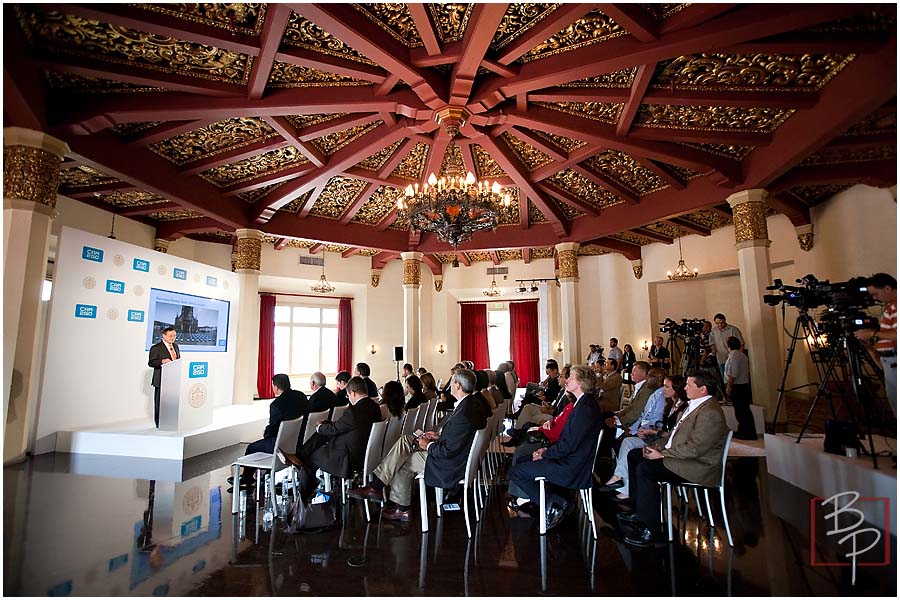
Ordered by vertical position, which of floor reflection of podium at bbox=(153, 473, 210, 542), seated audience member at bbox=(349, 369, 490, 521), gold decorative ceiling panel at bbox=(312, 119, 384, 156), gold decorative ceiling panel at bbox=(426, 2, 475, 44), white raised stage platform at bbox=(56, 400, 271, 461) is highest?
gold decorative ceiling panel at bbox=(312, 119, 384, 156)

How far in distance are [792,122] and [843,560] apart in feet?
14.6

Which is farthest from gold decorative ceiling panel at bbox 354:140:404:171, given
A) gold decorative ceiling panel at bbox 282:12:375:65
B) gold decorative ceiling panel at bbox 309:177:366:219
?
gold decorative ceiling panel at bbox 282:12:375:65

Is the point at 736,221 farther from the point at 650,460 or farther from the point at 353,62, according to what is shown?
the point at 353,62

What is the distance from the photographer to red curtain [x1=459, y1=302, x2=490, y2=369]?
44.6 ft

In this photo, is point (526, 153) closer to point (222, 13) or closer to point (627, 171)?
point (627, 171)

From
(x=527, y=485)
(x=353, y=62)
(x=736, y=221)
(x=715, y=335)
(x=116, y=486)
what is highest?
(x=353, y=62)

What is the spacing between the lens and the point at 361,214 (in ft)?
29.6

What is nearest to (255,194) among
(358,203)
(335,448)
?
(358,203)

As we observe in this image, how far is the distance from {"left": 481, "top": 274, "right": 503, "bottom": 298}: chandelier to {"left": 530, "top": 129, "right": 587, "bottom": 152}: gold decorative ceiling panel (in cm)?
674

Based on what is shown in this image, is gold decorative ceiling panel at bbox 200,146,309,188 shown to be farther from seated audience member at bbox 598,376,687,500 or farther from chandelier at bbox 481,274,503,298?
chandelier at bbox 481,274,503,298

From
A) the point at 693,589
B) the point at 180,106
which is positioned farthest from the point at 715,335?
the point at 180,106

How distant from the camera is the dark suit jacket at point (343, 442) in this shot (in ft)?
12.3

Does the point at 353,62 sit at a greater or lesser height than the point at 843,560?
greater

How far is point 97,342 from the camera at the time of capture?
20.2ft
